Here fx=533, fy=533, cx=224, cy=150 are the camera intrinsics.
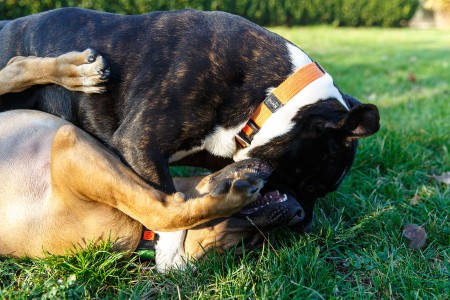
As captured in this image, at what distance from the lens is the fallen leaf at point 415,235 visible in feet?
11.0

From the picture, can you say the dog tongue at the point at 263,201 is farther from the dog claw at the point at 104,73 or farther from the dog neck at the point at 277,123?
the dog claw at the point at 104,73

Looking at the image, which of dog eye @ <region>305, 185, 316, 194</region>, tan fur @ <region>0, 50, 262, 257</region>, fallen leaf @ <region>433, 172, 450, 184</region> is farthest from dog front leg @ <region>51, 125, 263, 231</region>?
fallen leaf @ <region>433, 172, 450, 184</region>

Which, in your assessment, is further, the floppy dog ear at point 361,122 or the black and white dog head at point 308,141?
the black and white dog head at point 308,141

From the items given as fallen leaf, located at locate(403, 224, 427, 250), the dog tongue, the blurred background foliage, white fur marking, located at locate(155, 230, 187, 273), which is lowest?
the blurred background foliage

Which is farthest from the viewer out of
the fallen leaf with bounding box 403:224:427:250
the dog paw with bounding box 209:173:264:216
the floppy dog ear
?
the fallen leaf with bounding box 403:224:427:250

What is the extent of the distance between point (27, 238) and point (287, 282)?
152 centimetres

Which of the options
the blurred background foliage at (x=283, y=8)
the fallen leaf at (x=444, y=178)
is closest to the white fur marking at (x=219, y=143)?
the fallen leaf at (x=444, y=178)

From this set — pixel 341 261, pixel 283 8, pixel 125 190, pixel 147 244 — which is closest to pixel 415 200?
pixel 341 261

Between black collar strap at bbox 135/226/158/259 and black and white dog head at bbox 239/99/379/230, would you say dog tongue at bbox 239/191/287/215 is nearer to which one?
black and white dog head at bbox 239/99/379/230

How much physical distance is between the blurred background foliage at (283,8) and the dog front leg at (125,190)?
8885mm

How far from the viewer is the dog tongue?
3105 mm

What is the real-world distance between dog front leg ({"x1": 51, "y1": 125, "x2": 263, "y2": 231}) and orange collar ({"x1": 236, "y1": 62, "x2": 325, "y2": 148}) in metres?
0.64

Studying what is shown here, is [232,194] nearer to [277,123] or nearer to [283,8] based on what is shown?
[277,123]

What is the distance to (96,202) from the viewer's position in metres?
3.05
